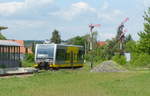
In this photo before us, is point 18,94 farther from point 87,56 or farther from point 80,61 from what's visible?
point 87,56

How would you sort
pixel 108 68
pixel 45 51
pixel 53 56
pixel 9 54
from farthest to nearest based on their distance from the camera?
pixel 45 51, pixel 9 54, pixel 53 56, pixel 108 68

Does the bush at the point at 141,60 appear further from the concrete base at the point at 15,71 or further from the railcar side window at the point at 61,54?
the concrete base at the point at 15,71

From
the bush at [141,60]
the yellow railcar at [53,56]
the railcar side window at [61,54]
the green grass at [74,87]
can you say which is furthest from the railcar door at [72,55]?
the green grass at [74,87]

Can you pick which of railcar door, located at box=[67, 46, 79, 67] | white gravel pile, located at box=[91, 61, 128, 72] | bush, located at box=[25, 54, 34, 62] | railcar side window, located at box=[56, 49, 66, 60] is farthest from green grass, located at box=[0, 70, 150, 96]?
bush, located at box=[25, 54, 34, 62]

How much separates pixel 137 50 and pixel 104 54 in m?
37.4

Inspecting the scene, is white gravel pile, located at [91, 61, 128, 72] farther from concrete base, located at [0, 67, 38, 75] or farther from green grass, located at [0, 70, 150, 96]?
green grass, located at [0, 70, 150, 96]

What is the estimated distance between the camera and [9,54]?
155 ft

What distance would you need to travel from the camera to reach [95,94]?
17609 mm

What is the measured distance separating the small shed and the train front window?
250cm

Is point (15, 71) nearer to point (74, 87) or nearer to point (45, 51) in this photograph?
point (45, 51)

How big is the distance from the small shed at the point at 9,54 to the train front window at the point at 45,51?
8.19 ft

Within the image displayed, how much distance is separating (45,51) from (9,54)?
3778 mm

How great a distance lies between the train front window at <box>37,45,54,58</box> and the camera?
47.4 metres

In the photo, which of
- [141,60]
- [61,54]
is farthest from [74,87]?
[141,60]
